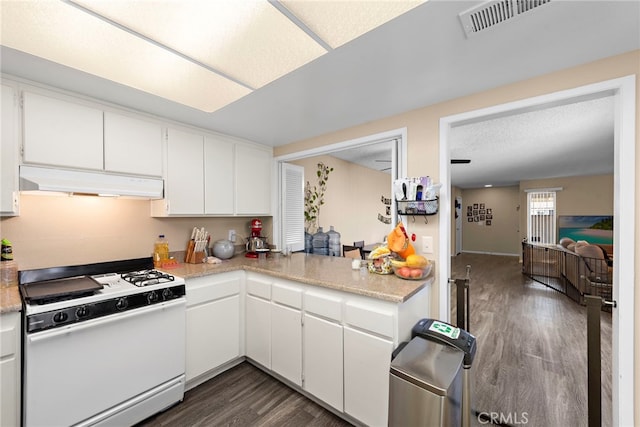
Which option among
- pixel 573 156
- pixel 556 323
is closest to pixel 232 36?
pixel 556 323

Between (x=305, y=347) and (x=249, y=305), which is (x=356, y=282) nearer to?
(x=305, y=347)

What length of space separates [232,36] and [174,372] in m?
2.22

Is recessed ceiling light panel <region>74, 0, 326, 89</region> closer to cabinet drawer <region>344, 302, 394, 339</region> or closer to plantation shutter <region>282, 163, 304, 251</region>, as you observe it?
cabinet drawer <region>344, 302, 394, 339</region>

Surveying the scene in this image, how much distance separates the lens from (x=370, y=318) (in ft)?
5.24

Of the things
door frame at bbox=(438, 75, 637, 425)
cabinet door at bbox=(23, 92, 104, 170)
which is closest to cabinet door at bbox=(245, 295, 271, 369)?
cabinet door at bbox=(23, 92, 104, 170)

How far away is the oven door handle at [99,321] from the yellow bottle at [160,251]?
67 centimetres

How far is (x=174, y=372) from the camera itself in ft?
6.16

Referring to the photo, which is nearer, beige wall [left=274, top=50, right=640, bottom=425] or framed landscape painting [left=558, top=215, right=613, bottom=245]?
beige wall [left=274, top=50, right=640, bottom=425]

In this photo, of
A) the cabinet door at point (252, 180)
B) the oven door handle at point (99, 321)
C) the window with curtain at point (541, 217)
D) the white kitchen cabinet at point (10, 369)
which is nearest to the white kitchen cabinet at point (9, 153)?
the white kitchen cabinet at point (10, 369)

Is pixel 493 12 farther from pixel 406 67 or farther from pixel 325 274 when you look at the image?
pixel 325 274

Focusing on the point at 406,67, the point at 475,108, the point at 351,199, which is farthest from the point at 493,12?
the point at 351,199

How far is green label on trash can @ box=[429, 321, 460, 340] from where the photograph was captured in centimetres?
153

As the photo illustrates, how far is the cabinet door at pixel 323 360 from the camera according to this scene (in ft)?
5.73

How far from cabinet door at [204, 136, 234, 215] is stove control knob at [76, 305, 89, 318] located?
121 centimetres
